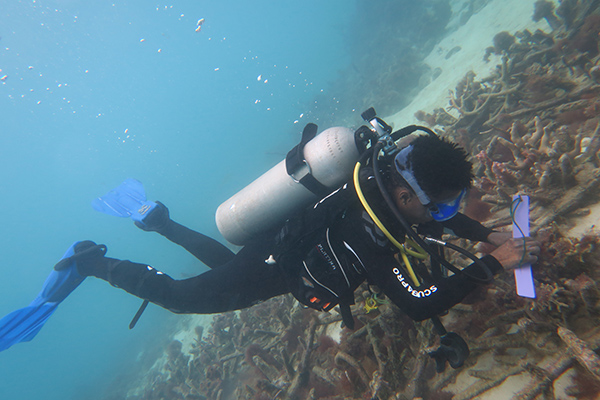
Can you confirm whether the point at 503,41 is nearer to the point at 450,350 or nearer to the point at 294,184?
the point at 294,184

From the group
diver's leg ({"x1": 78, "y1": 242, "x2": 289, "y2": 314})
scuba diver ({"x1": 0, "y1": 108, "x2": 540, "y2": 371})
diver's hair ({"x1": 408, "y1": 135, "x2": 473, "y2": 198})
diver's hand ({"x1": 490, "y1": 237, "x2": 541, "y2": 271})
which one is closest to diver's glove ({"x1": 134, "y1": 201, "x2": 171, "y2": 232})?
diver's leg ({"x1": 78, "y1": 242, "x2": 289, "y2": 314})

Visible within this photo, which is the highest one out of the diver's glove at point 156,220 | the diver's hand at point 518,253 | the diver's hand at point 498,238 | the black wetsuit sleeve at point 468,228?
the diver's glove at point 156,220

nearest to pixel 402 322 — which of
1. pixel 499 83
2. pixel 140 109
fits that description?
pixel 499 83

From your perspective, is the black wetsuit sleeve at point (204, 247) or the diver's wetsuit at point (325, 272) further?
the black wetsuit sleeve at point (204, 247)

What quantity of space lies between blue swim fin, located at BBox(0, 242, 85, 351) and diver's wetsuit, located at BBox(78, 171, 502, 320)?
1.83 metres

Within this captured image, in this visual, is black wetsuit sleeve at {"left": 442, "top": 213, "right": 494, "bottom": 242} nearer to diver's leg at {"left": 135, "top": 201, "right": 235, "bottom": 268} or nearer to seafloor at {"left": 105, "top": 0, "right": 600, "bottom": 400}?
seafloor at {"left": 105, "top": 0, "right": 600, "bottom": 400}

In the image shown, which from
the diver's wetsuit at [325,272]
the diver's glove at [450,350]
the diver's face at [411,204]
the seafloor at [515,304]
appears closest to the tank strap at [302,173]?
the diver's wetsuit at [325,272]

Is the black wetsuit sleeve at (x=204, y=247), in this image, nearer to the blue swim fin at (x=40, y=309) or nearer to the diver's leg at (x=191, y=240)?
the diver's leg at (x=191, y=240)

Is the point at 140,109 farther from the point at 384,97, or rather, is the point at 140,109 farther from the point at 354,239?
the point at 354,239

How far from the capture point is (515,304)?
237 centimetres

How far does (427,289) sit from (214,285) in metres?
2.96

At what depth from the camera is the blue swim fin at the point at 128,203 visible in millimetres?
5571

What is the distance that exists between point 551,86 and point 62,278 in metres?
10.2

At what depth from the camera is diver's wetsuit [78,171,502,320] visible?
2221mm
